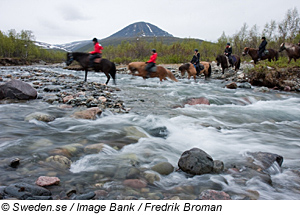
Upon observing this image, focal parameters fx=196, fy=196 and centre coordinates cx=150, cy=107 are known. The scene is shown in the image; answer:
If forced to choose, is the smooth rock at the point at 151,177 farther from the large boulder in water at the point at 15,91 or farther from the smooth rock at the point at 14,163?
the large boulder in water at the point at 15,91

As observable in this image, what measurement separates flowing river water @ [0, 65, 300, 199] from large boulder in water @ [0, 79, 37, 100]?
2.06 feet

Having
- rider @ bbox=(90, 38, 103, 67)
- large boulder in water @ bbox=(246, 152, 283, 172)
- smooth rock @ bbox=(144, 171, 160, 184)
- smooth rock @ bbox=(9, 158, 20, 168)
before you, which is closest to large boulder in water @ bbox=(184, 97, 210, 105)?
large boulder in water @ bbox=(246, 152, 283, 172)

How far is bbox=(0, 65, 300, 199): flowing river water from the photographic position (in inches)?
124

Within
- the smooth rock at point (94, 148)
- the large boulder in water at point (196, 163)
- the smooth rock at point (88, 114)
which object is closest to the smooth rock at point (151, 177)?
the large boulder in water at point (196, 163)

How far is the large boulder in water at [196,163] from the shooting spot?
3.52 m

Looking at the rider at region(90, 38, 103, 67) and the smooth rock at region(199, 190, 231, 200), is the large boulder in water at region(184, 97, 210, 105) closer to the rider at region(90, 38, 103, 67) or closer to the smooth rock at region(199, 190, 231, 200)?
the rider at region(90, 38, 103, 67)

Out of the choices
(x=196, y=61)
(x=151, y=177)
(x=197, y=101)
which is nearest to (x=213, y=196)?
(x=151, y=177)

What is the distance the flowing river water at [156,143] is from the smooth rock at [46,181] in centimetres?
12

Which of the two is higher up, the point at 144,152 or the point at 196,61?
the point at 196,61

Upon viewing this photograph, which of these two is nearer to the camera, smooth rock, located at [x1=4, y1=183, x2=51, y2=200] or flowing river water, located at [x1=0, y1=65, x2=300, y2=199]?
smooth rock, located at [x1=4, y1=183, x2=51, y2=200]

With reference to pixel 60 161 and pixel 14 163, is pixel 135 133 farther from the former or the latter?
pixel 14 163

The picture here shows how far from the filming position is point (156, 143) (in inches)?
197

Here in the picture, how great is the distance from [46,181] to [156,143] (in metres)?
2.73
